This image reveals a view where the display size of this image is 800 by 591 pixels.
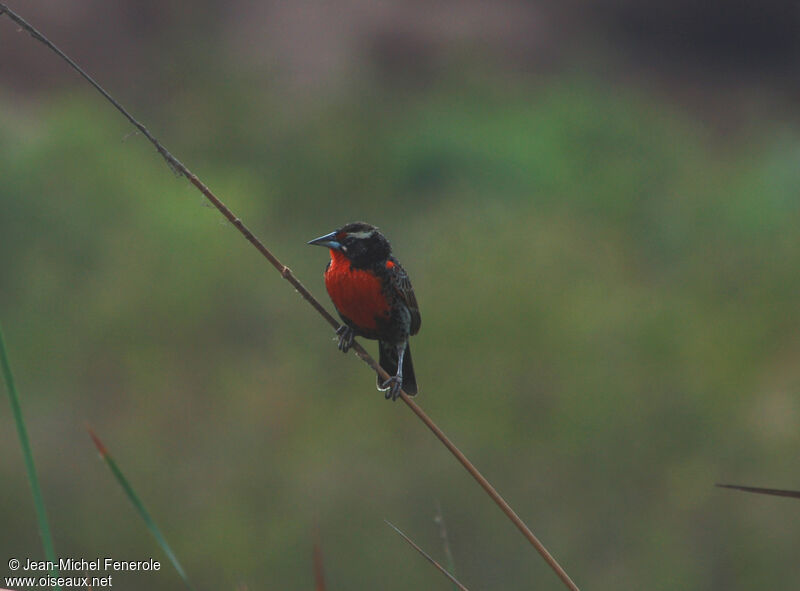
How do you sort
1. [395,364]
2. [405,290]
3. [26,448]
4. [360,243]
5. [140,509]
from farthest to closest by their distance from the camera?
[395,364] → [405,290] → [360,243] → [140,509] → [26,448]

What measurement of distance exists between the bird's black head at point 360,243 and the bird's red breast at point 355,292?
28 mm

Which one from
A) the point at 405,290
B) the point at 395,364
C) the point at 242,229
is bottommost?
the point at 395,364

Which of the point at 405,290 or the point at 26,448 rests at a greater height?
the point at 26,448

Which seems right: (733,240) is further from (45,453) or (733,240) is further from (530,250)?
(45,453)

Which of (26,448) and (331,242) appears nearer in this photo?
(26,448)

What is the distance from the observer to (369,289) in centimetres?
282

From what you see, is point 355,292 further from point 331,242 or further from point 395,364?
point 395,364

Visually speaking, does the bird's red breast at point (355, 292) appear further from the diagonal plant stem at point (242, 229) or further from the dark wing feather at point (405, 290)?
Result: the diagonal plant stem at point (242, 229)

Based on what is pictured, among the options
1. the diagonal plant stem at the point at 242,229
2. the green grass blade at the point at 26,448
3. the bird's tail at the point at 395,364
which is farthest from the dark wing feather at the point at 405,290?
the green grass blade at the point at 26,448

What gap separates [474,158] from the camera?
30.6ft

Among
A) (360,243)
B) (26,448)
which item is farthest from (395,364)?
(26,448)

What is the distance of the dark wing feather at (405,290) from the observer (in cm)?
288

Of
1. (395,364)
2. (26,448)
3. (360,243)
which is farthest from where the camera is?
(395,364)

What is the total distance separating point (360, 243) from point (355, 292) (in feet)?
0.49
